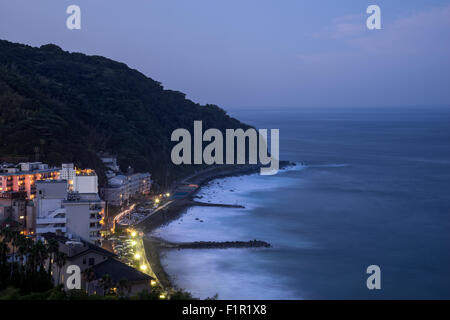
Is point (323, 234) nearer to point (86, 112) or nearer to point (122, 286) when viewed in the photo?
point (122, 286)

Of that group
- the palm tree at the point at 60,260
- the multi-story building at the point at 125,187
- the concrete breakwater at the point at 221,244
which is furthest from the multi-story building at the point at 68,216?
the multi-story building at the point at 125,187

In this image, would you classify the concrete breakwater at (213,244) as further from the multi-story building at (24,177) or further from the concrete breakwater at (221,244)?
the multi-story building at (24,177)

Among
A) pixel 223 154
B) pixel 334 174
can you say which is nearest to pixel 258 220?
pixel 334 174

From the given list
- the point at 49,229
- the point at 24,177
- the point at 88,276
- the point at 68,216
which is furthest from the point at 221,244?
the point at 88,276

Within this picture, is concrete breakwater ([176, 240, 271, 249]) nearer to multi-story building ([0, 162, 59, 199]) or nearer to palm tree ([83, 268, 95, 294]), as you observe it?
multi-story building ([0, 162, 59, 199])
